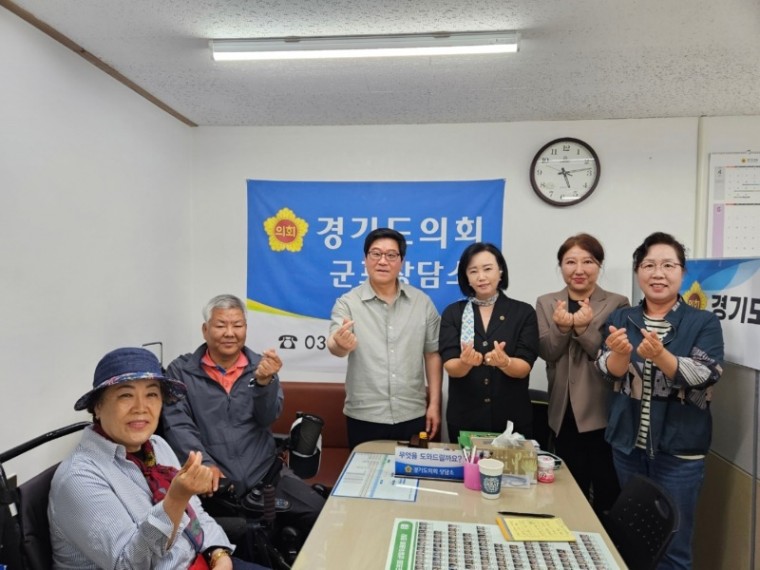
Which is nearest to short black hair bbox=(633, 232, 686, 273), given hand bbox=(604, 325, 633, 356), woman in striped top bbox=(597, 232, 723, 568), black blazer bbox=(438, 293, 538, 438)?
woman in striped top bbox=(597, 232, 723, 568)

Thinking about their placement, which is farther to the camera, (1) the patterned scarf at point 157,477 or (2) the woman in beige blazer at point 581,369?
A: (2) the woman in beige blazer at point 581,369

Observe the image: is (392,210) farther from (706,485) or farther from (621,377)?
(706,485)

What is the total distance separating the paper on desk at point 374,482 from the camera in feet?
5.30

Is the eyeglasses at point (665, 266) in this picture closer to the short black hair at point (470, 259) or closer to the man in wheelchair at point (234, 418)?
the short black hair at point (470, 259)

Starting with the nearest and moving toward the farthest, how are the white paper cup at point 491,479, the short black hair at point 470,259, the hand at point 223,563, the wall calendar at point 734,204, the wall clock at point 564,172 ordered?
1. the hand at point 223,563
2. the white paper cup at point 491,479
3. the short black hair at point 470,259
4. the wall calendar at point 734,204
5. the wall clock at point 564,172

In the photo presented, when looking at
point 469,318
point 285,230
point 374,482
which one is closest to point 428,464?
point 374,482

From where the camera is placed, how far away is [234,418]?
2.04 m

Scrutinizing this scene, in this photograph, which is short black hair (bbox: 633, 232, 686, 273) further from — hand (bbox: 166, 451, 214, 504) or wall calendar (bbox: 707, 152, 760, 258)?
hand (bbox: 166, 451, 214, 504)

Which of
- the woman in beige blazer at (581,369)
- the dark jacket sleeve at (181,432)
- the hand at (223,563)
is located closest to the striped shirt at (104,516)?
the hand at (223,563)

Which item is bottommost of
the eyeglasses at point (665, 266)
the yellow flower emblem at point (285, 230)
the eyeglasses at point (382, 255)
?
the eyeglasses at point (665, 266)

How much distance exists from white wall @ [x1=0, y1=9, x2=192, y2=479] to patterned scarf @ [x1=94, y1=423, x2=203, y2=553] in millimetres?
866

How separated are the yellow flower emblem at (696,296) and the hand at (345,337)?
1.60 metres

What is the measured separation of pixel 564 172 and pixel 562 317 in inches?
59.3

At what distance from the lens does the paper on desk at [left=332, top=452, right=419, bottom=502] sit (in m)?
1.62
